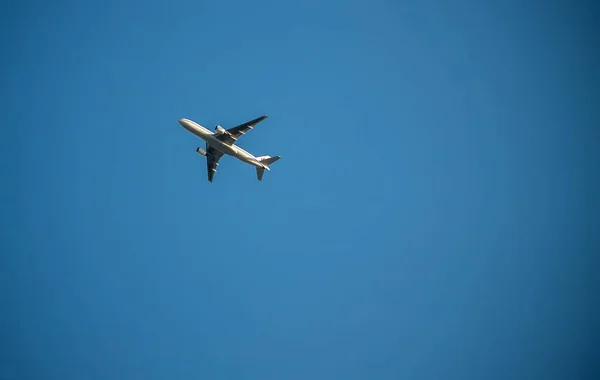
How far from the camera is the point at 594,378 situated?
3423 inches

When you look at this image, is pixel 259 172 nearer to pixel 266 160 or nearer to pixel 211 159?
pixel 266 160

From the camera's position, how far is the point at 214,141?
57969 millimetres

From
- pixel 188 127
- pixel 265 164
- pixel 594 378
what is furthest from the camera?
pixel 594 378

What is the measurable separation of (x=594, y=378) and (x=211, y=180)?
254 ft

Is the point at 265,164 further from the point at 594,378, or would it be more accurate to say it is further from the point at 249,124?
the point at 594,378

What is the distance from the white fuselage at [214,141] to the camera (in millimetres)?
56750

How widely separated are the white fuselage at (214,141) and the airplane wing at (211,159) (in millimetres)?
4533

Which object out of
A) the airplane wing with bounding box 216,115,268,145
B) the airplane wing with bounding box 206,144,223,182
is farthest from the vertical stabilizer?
the airplane wing with bounding box 206,144,223,182

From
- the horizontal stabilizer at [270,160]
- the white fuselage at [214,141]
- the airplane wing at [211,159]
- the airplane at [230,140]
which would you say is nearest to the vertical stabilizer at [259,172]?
the airplane at [230,140]

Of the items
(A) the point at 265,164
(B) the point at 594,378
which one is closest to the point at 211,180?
(A) the point at 265,164

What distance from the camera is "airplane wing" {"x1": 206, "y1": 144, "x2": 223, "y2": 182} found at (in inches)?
2535

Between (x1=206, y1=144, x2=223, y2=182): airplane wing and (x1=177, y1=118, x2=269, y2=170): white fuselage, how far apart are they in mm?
4533

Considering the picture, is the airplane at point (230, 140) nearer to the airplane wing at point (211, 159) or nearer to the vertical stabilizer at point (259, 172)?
the vertical stabilizer at point (259, 172)

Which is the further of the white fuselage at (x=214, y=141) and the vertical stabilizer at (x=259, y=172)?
the vertical stabilizer at (x=259, y=172)
